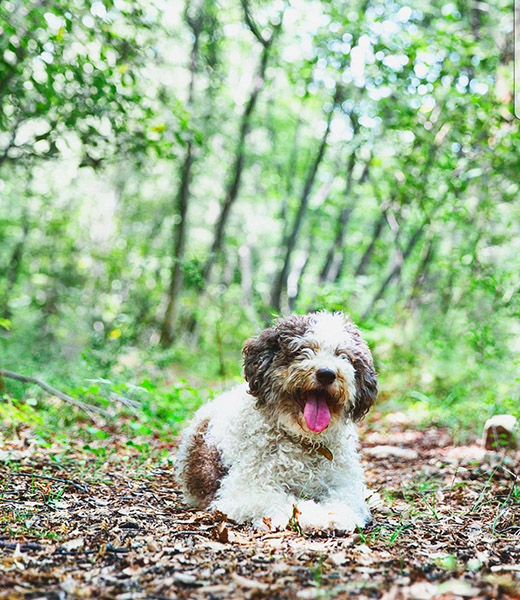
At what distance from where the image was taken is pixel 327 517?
403 cm

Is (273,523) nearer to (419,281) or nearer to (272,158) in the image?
(419,281)

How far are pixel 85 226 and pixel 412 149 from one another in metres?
16.5

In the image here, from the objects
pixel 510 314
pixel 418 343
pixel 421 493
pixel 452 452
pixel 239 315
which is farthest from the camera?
pixel 239 315

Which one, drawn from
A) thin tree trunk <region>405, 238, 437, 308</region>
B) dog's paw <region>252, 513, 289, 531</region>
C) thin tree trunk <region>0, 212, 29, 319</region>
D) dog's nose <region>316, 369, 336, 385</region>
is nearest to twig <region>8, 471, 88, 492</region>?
dog's paw <region>252, 513, 289, 531</region>

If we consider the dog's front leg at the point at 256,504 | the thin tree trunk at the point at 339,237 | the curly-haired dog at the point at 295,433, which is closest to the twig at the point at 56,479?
the curly-haired dog at the point at 295,433

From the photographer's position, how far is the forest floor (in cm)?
295

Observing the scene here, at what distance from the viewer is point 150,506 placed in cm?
476

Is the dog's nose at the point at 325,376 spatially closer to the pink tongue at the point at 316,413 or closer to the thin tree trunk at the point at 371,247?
the pink tongue at the point at 316,413

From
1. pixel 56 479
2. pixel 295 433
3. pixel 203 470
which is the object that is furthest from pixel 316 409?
pixel 56 479

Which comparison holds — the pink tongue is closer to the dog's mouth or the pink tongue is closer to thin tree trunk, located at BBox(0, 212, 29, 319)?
the dog's mouth

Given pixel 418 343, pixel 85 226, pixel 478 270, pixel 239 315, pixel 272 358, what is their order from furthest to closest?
pixel 85 226 < pixel 239 315 < pixel 418 343 < pixel 478 270 < pixel 272 358

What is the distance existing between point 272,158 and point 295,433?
65.6 feet

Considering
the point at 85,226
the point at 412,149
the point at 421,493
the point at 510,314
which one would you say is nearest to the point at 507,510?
the point at 421,493

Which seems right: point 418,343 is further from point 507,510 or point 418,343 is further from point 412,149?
point 507,510
